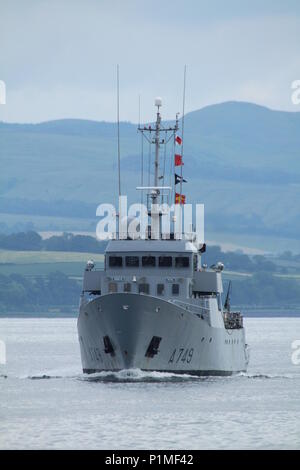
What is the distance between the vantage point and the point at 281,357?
418 feet

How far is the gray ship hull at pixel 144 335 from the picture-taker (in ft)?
251

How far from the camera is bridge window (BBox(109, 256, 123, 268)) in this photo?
267 feet

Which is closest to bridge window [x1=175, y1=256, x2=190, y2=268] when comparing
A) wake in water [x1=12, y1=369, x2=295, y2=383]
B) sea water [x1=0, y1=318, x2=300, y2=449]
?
wake in water [x1=12, y1=369, x2=295, y2=383]

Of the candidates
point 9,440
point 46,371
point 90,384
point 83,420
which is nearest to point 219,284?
point 90,384

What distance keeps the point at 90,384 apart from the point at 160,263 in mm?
7897

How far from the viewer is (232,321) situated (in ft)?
299

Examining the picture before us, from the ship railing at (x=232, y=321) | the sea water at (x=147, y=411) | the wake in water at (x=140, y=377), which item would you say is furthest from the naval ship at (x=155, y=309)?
the ship railing at (x=232, y=321)

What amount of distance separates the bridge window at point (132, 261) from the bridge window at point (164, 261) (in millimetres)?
1169

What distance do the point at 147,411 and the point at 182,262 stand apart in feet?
58.3

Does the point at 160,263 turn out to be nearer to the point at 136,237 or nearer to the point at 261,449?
the point at 136,237

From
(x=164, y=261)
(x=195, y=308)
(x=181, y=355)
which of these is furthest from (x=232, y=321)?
(x=181, y=355)

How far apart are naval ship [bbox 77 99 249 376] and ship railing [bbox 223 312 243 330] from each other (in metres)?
1.63

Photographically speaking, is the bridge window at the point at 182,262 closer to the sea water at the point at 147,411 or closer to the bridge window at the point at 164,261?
the bridge window at the point at 164,261

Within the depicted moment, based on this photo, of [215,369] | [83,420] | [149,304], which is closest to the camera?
[83,420]
